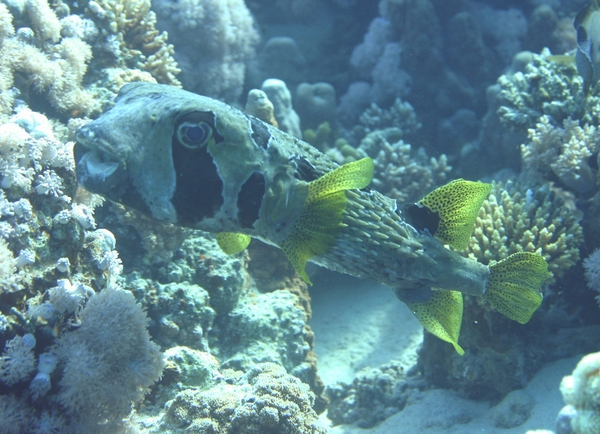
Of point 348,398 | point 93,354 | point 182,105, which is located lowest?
point 348,398

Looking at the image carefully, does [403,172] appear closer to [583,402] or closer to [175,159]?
[583,402]

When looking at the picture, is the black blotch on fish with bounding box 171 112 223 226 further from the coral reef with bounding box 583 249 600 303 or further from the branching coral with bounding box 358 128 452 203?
the branching coral with bounding box 358 128 452 203

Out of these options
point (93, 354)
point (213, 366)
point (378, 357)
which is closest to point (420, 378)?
point (378, 357)

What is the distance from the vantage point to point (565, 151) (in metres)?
5.34

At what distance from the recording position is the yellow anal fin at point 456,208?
3086 mm

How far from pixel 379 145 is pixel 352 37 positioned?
14.8 feet

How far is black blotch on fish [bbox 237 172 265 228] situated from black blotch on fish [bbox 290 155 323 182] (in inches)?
10.3

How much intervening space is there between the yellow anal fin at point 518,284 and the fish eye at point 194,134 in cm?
239

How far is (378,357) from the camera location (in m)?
6.13

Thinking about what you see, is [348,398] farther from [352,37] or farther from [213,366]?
[352,37]

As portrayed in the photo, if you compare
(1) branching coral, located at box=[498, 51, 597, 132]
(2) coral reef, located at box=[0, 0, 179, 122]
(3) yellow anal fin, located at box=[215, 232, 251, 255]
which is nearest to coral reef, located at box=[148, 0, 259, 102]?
(2) coral reef, located at box=[0, 0, 179, 122]

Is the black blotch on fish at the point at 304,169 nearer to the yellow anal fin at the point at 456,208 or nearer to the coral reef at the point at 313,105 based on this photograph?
the yellow anal fin at the point at 456,208

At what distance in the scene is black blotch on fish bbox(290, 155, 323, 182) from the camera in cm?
264


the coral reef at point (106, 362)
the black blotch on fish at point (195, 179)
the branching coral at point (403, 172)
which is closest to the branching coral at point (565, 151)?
the branching coral at point (403, 172)
